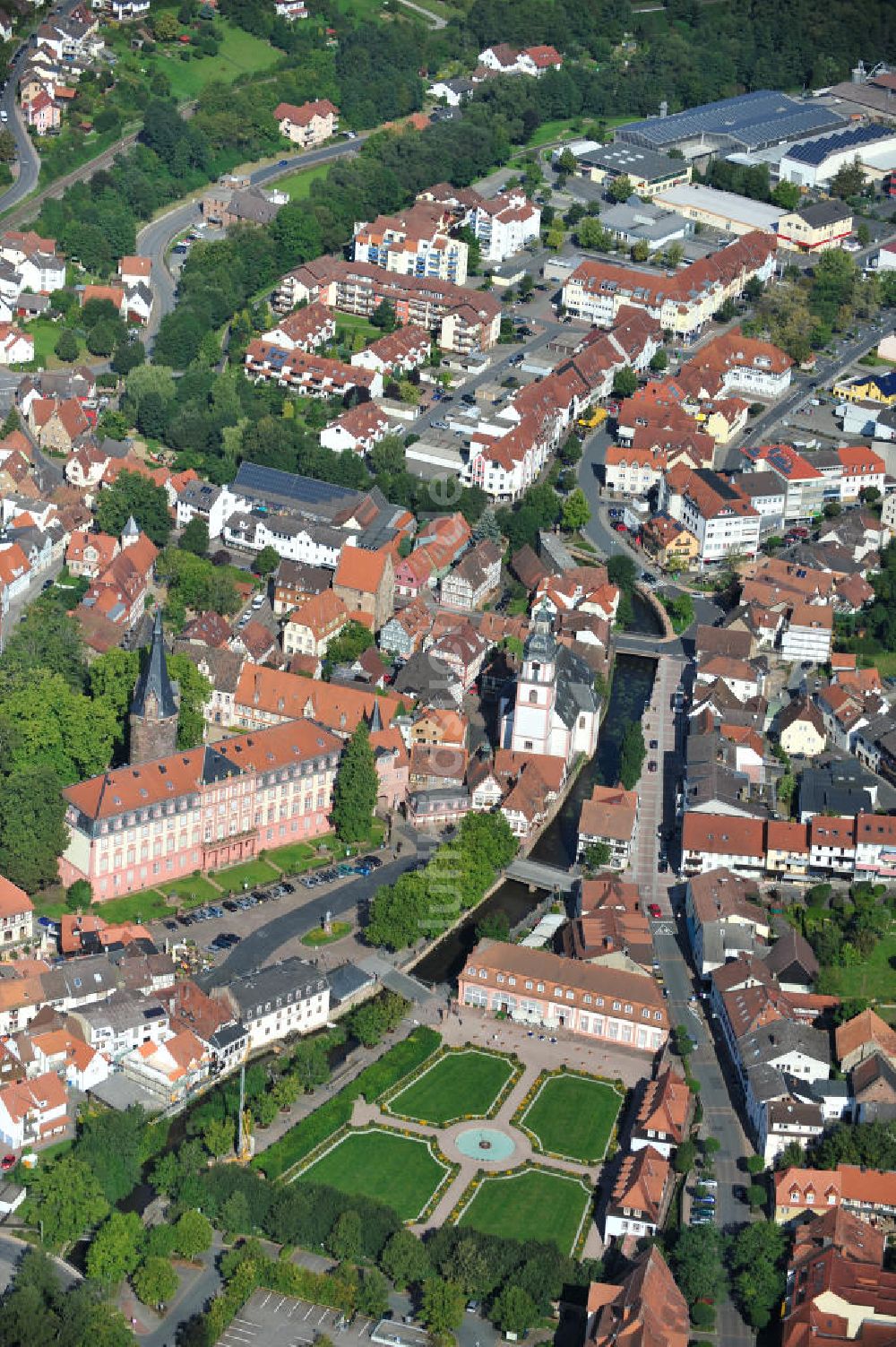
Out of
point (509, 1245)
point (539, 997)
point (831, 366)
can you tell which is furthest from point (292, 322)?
point (509, 1245)

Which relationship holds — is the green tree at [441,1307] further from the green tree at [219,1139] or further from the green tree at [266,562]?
the green tree at [266,562]

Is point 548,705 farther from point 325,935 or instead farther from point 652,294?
point 652,294

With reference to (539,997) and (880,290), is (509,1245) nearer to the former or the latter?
(539,997)

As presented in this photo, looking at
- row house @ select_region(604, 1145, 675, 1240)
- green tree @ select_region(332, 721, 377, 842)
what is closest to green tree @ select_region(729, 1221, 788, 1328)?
row house @ select_region(604, 1145, 675, 1240)

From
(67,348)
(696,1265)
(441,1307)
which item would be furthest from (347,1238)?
(67,348)

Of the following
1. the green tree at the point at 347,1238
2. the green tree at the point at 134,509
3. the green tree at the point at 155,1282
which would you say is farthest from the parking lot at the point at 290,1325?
the green tree at the point at 134,509

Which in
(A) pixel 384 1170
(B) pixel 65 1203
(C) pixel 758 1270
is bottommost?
(A) pixel 384 1170

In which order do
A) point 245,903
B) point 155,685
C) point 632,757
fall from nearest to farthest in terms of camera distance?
point 245,903
point 155,685
point 632,757
